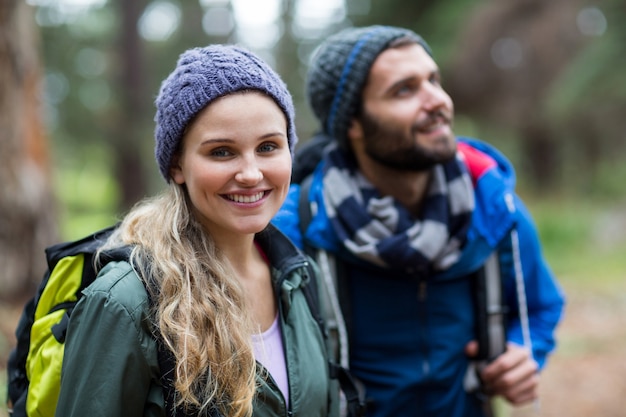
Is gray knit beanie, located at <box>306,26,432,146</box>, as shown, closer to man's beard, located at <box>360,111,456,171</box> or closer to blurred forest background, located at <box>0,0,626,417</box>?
man's beard, located at <box>360,111,456,171</box>

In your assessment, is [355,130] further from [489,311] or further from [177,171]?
[177,171]

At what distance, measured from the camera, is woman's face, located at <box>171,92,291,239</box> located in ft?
6.01

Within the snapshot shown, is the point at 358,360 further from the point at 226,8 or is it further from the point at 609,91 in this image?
the point at 226,8

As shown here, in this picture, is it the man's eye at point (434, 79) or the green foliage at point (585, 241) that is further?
the green foliage at point (585, 241)

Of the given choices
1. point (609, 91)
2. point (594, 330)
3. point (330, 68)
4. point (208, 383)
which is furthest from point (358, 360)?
point (609, 91)

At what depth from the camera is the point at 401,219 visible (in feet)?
9.33

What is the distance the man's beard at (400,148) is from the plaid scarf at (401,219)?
0.52 ft

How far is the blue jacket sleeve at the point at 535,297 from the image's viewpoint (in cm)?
296

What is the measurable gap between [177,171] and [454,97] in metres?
15.8

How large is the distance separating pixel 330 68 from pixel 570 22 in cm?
1380

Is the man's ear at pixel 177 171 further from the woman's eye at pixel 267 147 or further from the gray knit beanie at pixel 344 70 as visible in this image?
the gray knit beanie at pixel 344 70

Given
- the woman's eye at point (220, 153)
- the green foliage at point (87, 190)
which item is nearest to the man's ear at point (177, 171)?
the woman's eye at point (220, 153)

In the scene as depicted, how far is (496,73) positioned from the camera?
15.8 m

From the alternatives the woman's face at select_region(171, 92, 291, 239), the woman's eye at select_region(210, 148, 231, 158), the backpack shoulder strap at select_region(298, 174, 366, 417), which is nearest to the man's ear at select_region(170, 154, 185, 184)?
the woman's face at select_region(171, 92, 291, 239)
